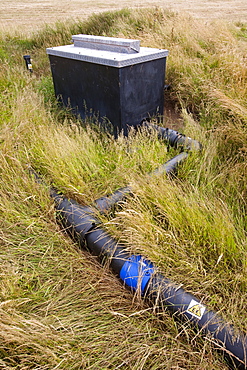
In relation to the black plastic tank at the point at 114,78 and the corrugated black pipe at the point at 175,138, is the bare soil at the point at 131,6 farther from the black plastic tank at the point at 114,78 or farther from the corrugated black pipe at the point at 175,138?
the corrugated black pipe at the point at 175,138

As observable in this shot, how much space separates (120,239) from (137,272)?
263 millimetres

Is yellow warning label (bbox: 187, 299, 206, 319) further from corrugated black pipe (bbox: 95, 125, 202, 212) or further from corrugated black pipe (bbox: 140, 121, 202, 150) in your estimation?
corrugated black pipe (bbox: 140, 121, 202, 150)

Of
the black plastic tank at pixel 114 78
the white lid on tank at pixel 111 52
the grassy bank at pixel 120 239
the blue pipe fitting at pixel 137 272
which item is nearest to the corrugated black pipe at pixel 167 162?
the grassy bank at pixel 120 239

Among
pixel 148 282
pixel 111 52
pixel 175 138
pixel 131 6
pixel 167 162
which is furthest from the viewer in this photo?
pixel 131 6

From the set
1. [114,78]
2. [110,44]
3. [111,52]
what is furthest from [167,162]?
[110,44]

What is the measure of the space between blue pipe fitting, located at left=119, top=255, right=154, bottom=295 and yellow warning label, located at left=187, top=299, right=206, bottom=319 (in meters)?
0.31

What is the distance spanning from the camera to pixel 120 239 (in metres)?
2.03

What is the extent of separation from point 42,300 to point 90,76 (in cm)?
277

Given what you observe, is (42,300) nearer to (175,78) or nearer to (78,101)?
(78,101)

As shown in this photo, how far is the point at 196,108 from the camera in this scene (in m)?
4.28

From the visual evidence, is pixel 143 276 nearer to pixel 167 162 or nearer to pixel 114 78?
pixel 167 162

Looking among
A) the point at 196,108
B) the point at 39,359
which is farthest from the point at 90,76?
the point at 39,359

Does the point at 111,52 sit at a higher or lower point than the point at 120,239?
higher

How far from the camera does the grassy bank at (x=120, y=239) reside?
5.22 ft
